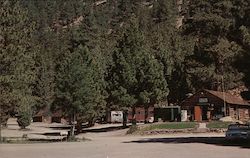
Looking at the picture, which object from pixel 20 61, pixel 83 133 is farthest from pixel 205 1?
pixel 20 61

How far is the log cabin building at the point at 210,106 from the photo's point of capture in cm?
6606

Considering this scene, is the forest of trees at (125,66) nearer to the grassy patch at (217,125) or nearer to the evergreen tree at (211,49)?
the evergreen tree at (211,49)

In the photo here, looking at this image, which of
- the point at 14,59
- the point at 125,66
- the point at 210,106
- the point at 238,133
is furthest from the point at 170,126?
the point at 14,59

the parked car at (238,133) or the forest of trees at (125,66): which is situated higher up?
the forest of trees at (125,66)

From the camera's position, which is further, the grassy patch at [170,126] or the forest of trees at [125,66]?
the grassy patch at [170,126]

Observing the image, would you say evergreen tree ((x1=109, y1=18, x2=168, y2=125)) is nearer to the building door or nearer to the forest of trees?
the forest of trees

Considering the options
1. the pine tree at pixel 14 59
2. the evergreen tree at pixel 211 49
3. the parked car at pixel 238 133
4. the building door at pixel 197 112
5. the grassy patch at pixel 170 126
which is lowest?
the parked car at pixel 238 133

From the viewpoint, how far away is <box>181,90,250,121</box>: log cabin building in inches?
2601

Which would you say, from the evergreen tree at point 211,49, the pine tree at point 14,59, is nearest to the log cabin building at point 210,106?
the evergreen tree at point 211,49

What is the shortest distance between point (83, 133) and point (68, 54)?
613 inches

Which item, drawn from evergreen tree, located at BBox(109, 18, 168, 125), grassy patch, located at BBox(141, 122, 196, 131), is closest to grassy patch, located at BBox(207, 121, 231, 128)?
grassy patch, located at BBox(141, 122, 196, 131)

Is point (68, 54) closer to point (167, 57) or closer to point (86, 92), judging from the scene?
point (86, 92)

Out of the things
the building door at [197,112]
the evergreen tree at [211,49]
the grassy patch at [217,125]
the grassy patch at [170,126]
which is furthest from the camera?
the evergreen tree at [211,49]

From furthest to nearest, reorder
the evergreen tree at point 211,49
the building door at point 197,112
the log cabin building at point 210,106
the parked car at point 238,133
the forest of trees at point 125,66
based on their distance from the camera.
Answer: the evergreen tree at point 211,49 < the building door at point 197,112 < the log cabin building at point 210,106 < the forest of trees at point 125,66 < the parked car at point 238,133
